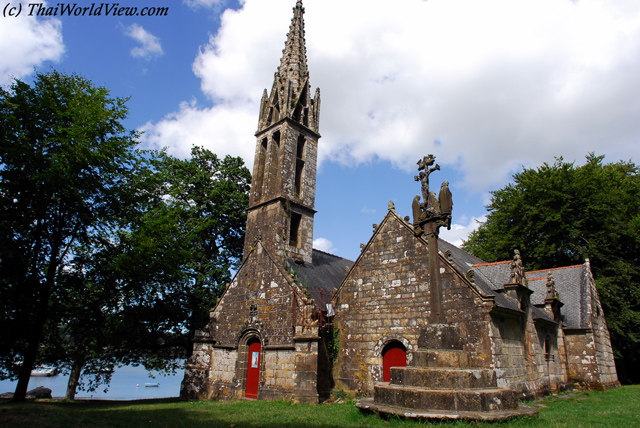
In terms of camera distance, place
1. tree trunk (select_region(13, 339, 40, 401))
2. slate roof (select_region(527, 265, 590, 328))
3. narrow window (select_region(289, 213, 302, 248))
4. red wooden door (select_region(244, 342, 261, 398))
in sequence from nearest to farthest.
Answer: tree trunk (select_region(13, 339, 40, 401)) < red wooden door (select_region(244, 342, 261, 398)) < slate roof (select_region(527, 265, 590, 328)) < narrow window (select_region(289, 213, 302, 248))

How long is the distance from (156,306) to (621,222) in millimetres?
29547

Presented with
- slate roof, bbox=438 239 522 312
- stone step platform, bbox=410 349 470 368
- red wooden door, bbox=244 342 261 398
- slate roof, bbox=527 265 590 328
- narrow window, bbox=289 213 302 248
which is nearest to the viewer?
stone step platform, bbox=410 349 470 368

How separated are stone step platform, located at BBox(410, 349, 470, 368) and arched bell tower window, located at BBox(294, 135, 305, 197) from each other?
1391cm

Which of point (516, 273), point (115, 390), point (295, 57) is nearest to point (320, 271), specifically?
point (516, 273)

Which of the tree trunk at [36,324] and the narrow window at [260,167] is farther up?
the narrow window at [260,167]

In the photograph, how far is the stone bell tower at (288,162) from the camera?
63.6 ft

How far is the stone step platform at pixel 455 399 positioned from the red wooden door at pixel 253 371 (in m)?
9.19

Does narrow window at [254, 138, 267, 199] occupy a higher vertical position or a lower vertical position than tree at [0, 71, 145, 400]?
higher

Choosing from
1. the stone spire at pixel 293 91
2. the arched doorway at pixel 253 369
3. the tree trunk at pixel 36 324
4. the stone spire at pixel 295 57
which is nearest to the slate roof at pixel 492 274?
the arched doorway at pixel 253 369

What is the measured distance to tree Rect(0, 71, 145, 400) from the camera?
12258mm

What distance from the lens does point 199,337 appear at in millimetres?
17297

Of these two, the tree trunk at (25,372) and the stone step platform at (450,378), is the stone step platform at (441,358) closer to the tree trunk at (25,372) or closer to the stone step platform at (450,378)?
the stone step platform at (450,378)

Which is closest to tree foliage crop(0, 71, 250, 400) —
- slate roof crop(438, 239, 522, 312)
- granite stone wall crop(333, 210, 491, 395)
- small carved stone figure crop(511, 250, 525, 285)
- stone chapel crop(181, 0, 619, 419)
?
stone chapel crop(181, 0, 619, 419)

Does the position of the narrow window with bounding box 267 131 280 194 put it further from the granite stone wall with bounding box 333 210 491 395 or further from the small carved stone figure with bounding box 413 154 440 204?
the small carved stone figure with bounding box 413 154 440 204
